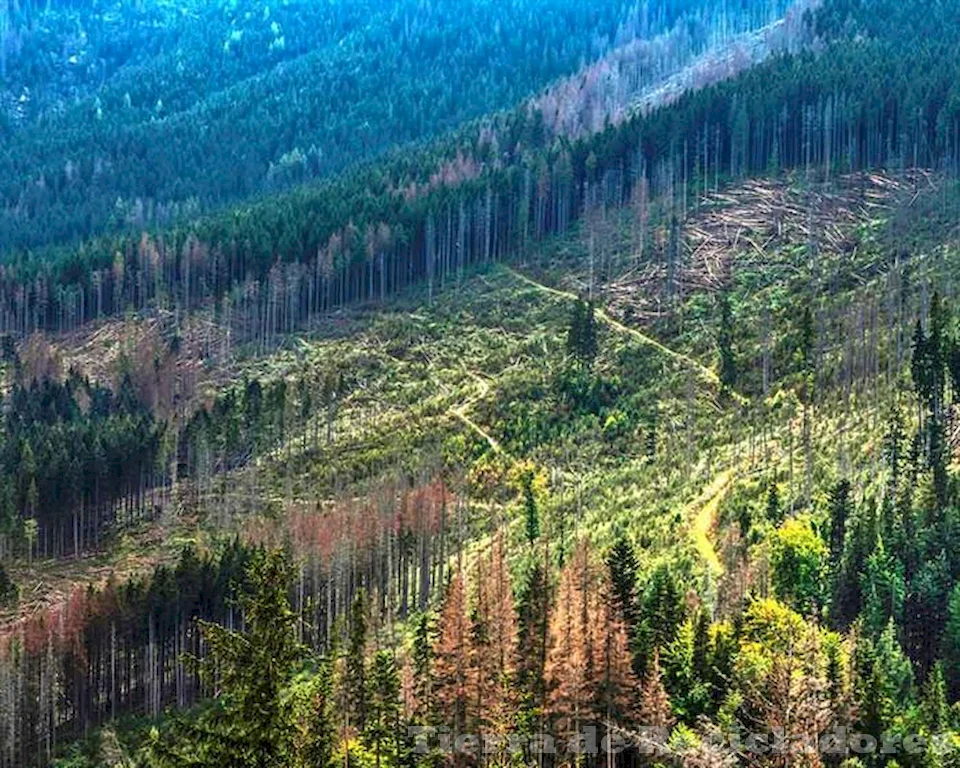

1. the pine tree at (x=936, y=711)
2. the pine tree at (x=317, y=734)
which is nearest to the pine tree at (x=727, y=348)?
the pine tree at (x=936, y=711)

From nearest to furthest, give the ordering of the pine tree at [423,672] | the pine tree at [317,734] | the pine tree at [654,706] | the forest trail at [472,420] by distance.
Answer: the pine tree at [317,734] < the pine tree at [654,706] < the pine tree at [423,672] < the forest trail at [472,420]

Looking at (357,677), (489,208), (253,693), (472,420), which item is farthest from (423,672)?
(489,208)

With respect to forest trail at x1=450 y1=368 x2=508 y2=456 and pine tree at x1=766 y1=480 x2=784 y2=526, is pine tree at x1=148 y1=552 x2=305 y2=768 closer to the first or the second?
pine tree at x1=766 y1=480 x2=784 y2=526

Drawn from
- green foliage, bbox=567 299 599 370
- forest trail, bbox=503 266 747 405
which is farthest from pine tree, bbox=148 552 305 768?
green foliage, bbox=567 299 599 370

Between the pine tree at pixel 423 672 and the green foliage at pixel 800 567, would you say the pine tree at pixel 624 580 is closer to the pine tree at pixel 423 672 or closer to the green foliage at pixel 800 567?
the pine tree at pixel 423 672

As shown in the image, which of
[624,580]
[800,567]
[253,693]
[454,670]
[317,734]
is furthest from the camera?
[800,567]

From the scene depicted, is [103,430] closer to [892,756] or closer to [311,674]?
[311,674]

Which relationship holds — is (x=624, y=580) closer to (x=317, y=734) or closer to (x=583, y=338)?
(x=317, y=734)

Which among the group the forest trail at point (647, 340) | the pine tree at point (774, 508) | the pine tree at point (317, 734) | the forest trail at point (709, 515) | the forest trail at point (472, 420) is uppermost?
the pine tree at point (317, 734)
